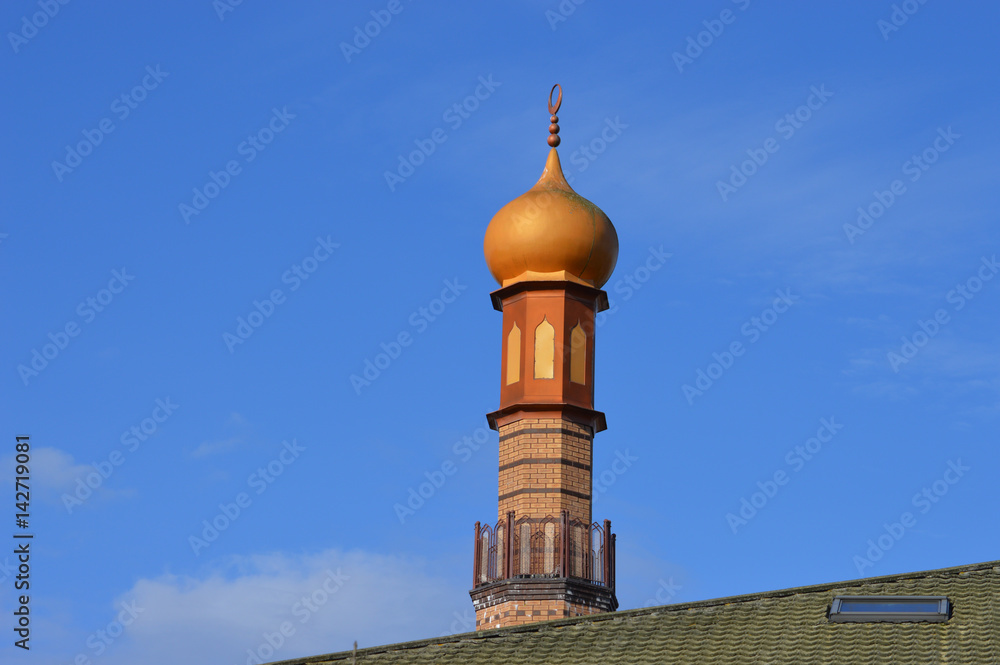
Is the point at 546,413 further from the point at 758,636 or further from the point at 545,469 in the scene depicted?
the point at 758,636

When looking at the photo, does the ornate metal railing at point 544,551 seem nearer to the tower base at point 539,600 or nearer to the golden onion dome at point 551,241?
the tower base at point 539,600

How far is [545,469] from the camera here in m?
26.1

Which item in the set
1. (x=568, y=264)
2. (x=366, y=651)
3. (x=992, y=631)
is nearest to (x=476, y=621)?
(x=568, y=264)

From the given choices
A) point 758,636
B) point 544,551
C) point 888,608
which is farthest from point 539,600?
point 888,608

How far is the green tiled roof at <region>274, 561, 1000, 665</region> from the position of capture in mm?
15922

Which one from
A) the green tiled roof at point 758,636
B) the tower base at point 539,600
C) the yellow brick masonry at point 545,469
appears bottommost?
the green tiled roof at point 758,636

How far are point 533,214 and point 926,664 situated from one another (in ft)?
45.0

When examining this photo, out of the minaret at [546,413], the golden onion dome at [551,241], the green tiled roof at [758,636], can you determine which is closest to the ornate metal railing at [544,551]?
the minaret at [546,413]

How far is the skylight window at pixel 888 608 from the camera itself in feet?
54.2

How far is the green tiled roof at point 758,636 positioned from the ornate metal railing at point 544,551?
304 inches

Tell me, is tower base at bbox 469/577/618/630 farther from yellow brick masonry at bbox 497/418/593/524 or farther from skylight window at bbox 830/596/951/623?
skylight window at bbox 830/596/951/623

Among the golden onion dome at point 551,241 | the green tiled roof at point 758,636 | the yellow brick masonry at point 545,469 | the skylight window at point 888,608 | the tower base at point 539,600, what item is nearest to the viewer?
the green tiled roof at point 758,636

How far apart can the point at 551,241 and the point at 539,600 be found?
6.12 metres

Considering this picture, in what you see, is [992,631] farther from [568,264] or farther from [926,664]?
[568,264]
